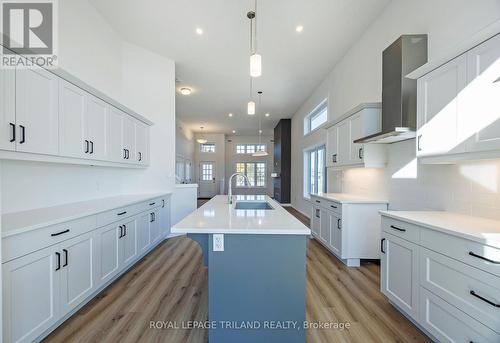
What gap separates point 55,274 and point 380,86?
424cm

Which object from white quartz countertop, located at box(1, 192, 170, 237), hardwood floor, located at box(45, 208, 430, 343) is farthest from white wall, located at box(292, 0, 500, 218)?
white quartz countertop, located at box(1, 192, 170, 237)

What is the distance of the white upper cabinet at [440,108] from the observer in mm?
1630

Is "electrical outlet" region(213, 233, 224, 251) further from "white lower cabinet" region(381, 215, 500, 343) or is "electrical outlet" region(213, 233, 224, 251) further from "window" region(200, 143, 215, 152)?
"window" region(200, 143, 215, 152)

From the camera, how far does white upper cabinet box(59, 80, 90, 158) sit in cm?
206

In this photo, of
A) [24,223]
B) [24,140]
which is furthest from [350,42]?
[24,223]

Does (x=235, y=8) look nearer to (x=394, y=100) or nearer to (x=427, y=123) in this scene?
(x=394, y=100)

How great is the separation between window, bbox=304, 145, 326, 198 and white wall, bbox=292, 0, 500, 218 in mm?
1253

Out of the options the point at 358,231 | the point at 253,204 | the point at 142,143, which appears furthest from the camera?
the point at 142,143

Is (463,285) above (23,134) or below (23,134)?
below

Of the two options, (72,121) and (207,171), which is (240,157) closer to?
(207,171)

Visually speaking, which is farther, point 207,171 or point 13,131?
point 207,171

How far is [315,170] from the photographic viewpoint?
634 cm

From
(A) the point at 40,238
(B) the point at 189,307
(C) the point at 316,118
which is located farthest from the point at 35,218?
(C) the point at 316,118

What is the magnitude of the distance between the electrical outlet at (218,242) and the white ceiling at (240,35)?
304 cm
